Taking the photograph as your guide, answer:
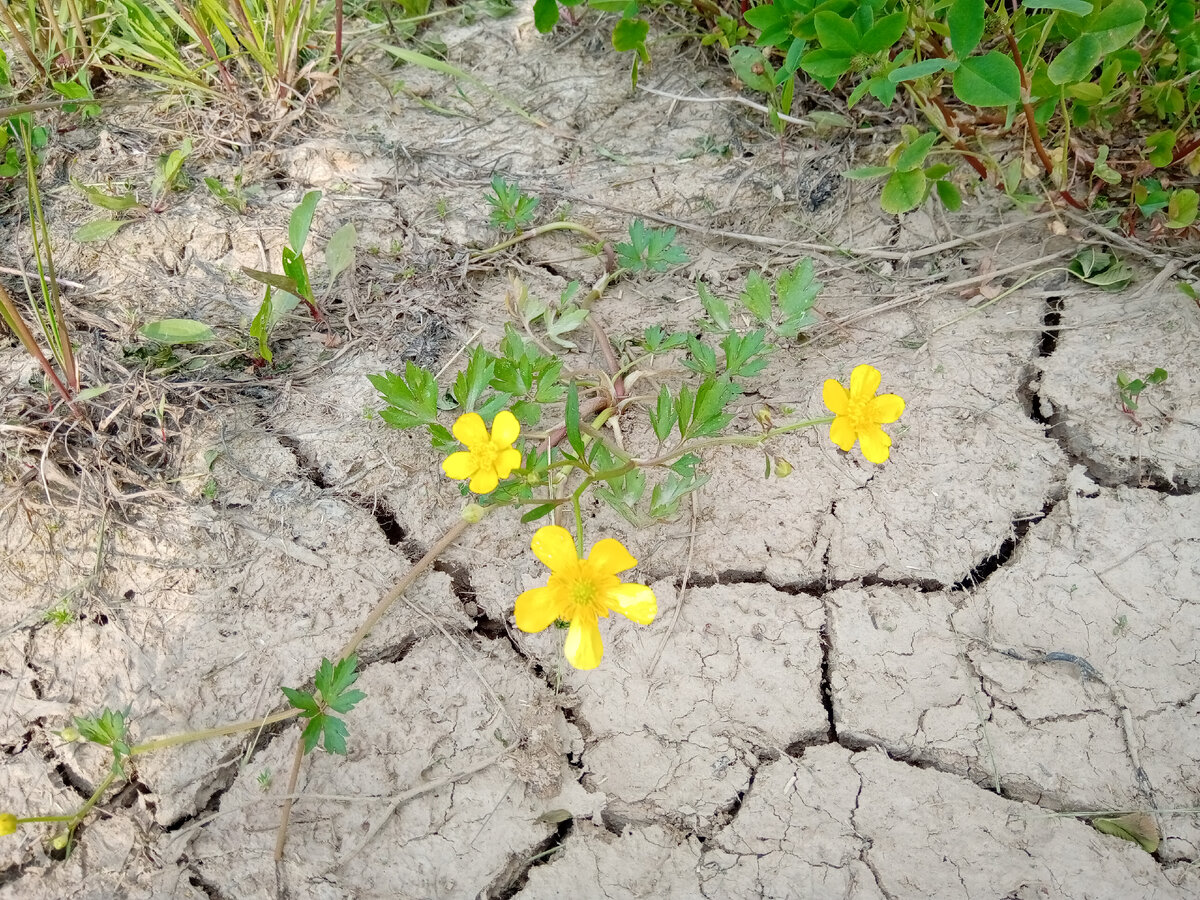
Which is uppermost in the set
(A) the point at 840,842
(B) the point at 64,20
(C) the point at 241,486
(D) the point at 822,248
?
(B) the point at 64,20

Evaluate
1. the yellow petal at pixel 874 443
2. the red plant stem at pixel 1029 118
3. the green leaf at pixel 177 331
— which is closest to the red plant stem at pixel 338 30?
the green leaf at pixel 177 331

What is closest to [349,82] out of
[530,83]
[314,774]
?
[530,83]

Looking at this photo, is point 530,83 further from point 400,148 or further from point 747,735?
point 747,735

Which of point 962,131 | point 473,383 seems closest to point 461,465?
point 473,383

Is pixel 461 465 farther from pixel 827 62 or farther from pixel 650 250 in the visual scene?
pixel 827 62

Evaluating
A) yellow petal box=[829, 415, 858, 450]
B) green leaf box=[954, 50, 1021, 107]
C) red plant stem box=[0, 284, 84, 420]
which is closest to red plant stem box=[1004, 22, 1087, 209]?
green leaf box=[954, 50, 1021, 107]

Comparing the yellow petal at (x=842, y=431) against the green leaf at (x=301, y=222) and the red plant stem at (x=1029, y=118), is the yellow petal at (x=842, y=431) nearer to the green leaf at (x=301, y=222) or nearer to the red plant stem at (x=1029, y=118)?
the red plant stem at (x=1029, y=118)

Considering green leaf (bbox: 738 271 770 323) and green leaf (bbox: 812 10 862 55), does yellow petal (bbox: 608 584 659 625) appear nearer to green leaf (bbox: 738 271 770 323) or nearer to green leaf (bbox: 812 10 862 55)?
green leaf (bbox: 738 271 770 323)
